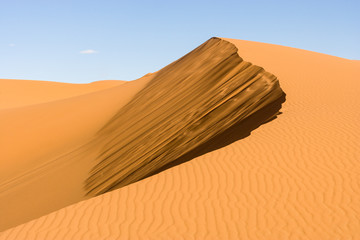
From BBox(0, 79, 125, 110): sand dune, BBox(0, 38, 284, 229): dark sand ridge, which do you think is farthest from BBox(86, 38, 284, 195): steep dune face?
BBox(0, 79, 125, 110): sand dune

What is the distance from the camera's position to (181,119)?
9164 mm

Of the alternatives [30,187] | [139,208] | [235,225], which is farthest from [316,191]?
[30,187]

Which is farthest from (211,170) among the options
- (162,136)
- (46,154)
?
(46,154)

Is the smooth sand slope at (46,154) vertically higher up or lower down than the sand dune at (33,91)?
lower down

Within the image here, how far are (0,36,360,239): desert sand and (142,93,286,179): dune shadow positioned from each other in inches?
0.9

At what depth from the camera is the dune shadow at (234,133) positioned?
26.1ft

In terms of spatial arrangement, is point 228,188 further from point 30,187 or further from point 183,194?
point 30,187

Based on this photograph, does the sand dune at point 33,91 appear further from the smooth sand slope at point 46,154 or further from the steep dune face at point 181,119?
the steep dune face at point 181,119

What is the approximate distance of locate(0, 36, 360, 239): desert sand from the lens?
5930 millimetres

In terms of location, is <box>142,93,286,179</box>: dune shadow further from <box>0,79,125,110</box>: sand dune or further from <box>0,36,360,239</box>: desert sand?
<box>0,79,125,110</box>: sand dune

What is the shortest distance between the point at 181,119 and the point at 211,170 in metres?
2.12

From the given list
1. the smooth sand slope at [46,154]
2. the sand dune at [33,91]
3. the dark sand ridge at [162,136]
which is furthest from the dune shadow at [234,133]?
the sand dune at [33,91]

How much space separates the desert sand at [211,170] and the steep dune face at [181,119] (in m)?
0.04

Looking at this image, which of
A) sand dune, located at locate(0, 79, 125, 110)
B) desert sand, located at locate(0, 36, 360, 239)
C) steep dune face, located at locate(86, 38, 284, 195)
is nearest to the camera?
desert sand, located at locate(0, 36, 360, 239)
